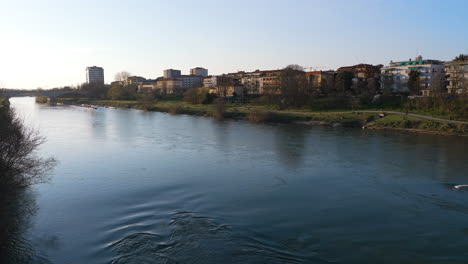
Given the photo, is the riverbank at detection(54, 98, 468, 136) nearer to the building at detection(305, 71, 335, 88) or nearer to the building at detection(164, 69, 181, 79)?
the building at detection(305, 71, 335, 88)

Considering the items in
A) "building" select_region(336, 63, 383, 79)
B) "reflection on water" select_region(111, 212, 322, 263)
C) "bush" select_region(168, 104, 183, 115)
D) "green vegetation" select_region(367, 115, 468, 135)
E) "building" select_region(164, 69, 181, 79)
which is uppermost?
"building" select_region(164, 69, 181, 79)

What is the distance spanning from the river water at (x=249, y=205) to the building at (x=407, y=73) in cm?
2319


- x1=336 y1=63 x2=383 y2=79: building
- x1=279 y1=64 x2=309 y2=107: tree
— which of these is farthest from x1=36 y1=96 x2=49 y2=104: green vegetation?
x1=336 y1=63 x2=383 y2=79: building

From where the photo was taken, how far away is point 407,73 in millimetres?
41250

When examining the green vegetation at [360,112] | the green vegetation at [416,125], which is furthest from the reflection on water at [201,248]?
the green vegetation at [360,112]

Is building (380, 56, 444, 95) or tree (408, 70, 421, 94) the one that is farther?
building (380, 56, 444, 95)

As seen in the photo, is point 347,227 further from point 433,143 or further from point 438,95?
point 438,95

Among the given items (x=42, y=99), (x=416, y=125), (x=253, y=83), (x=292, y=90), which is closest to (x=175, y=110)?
(x=292, y=90)

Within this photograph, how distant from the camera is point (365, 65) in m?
47.7

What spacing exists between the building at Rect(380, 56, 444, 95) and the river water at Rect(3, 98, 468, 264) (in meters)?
23.2

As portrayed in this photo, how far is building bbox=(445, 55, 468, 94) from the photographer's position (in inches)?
1324

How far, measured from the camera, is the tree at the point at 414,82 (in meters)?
38.2

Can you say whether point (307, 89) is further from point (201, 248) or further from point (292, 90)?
point (201, 248)

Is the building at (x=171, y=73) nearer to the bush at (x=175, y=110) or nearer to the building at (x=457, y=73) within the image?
the bush at (x=175, y=110)
